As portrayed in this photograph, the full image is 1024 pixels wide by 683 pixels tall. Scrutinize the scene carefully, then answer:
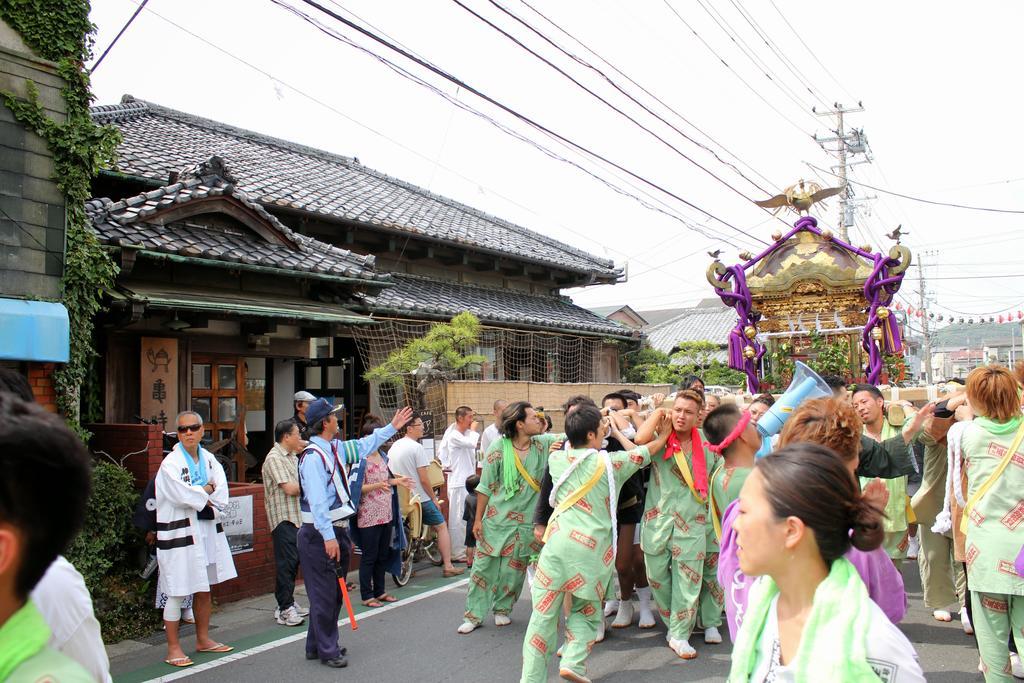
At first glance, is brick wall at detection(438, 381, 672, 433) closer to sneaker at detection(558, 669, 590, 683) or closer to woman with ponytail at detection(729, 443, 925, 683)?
sneaker at detection(558, 669, 590, 683)

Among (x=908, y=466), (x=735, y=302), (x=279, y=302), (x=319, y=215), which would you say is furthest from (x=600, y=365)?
(x=908, y=466)

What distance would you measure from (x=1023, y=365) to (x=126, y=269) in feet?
26.2

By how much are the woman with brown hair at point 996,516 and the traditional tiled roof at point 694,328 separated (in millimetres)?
36726

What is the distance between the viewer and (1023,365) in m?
5.74

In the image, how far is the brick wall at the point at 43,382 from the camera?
712 centimetres

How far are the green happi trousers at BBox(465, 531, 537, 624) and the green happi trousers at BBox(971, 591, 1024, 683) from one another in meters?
3.50

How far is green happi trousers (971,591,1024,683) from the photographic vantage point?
4387mm

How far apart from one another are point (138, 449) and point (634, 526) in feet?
15.7

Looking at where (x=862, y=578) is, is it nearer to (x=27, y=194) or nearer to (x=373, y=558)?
(x=373, y=558)

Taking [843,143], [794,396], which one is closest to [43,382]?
[794,396]

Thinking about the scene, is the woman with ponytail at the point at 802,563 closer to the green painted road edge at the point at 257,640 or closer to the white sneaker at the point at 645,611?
the white sneaker at the point at 645,611

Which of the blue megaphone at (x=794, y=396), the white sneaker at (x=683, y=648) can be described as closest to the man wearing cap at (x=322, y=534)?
the white sneaker at (x=683, y=648)

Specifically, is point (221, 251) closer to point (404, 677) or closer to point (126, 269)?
point (126, 269)

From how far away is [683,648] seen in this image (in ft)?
20.1
